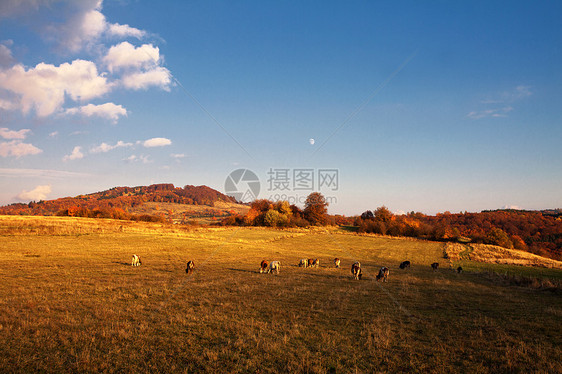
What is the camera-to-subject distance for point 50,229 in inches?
1646

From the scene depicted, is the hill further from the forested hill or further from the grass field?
the grass field

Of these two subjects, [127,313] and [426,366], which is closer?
[426,366]

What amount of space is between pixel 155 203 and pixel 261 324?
519ft

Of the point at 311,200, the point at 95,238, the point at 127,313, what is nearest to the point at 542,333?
the point at 127,313

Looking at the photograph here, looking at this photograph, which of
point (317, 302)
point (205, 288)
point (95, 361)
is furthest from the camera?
point (205, 288)

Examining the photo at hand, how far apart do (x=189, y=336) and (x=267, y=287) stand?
28.8 ft

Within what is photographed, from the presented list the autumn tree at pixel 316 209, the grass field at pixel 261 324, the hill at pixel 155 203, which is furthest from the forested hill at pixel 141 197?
the grass field at pixel 261 324

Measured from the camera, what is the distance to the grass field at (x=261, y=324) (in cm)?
759

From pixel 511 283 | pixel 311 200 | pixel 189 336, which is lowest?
pixel 511 283

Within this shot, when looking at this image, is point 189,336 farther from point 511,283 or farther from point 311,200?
point 311,200

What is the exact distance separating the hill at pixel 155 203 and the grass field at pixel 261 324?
87.6m

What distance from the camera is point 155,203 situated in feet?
502

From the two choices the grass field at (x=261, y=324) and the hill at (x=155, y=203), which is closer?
the grass field at (x=261, y=324)

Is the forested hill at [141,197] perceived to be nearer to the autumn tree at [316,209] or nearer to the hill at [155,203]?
the hill at [155,203]
